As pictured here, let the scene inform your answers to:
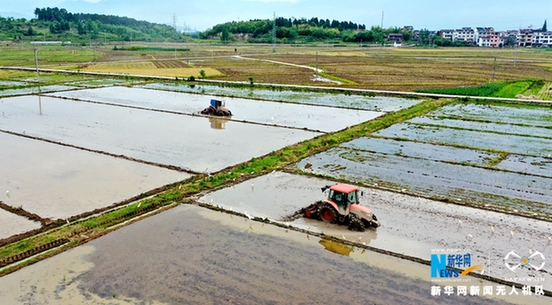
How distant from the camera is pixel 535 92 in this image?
3441cm

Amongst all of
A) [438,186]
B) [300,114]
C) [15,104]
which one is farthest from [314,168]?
[15,104]

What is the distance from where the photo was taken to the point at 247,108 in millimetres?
27172

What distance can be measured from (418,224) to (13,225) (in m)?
9.56

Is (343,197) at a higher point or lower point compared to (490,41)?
lower

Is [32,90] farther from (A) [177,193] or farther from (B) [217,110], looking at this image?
(A) [177,193]

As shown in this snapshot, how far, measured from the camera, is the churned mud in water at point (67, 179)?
12.0 m

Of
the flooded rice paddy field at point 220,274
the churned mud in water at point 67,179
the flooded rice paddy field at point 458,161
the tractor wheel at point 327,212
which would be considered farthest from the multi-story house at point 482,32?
the flooded rice paddy field at point 220,274

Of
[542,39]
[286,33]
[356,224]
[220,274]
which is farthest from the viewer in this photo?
[542,39]

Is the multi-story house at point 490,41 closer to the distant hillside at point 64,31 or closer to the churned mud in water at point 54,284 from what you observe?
the distant hillside at point 64,31

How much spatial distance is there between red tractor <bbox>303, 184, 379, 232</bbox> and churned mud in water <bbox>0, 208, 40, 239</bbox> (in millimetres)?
6778

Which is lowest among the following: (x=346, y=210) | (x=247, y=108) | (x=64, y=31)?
(x=346, y=210)

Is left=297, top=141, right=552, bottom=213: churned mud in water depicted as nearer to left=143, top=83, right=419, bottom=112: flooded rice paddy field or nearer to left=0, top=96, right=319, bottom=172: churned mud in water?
left=0, top=96, right=319, bottom=172: churned mud in water

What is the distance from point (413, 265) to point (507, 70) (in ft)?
163

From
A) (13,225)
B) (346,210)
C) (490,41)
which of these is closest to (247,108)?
(346,210)
